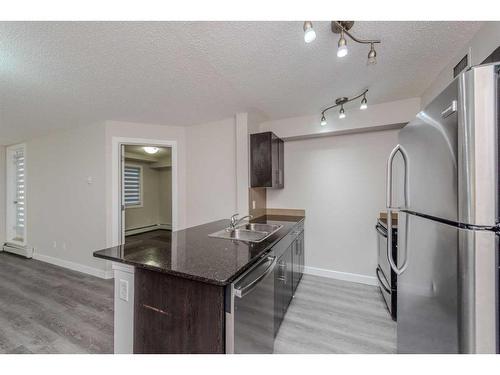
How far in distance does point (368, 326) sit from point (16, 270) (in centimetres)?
528

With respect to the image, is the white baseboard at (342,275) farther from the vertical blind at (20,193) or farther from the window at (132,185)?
the vertical blind at (20,193)

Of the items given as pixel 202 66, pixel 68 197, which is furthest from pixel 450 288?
pixel 68 197

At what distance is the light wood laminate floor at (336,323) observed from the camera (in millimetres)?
1708

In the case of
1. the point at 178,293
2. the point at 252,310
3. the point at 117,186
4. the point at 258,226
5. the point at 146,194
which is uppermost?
the point at 117,186

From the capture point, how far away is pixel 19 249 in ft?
13.8

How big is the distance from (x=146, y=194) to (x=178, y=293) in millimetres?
6018

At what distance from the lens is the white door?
14.7ft

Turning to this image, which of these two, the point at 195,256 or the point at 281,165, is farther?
the point at 281,165

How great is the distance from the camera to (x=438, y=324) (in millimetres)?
928

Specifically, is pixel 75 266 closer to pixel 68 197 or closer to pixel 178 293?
pixel 68 197

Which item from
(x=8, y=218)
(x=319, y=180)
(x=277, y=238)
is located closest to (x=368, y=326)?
(x=277, y=238)

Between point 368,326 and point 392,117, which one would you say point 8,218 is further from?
point 392,117

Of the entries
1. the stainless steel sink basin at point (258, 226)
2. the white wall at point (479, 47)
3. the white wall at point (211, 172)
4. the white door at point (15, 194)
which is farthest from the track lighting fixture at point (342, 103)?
the white door at point (15, 194)

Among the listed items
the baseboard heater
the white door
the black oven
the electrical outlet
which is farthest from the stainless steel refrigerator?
the white door
